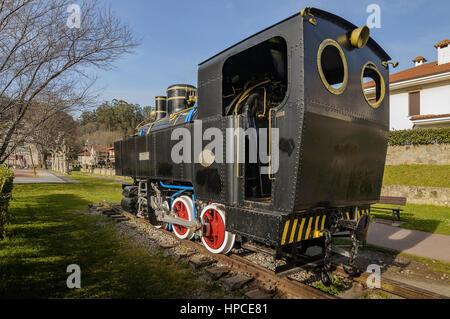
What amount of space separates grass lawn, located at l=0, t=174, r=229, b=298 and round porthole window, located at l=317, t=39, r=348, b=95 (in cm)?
342

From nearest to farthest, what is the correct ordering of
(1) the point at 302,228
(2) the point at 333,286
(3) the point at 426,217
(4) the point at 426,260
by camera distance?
(1) the point at 302,228
(2) the point at 333,286
(4) the point at 426,260
(3) the point at 426,217

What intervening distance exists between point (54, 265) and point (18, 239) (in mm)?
2189

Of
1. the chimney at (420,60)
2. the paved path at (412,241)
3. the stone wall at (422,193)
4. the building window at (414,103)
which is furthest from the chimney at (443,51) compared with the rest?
the paved path at (412,241)

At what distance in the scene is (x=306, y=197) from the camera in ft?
12.0

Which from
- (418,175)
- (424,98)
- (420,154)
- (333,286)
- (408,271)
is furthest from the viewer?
(424,98)

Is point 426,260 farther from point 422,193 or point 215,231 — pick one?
point 422,193

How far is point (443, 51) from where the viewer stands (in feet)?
68.9

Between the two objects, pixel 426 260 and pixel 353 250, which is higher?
pixel 353 250

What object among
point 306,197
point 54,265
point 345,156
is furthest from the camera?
point 54,265

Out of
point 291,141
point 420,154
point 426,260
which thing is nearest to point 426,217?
point 426,260

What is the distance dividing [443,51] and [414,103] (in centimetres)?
593

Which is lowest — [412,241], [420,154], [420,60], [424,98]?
[412,241]
